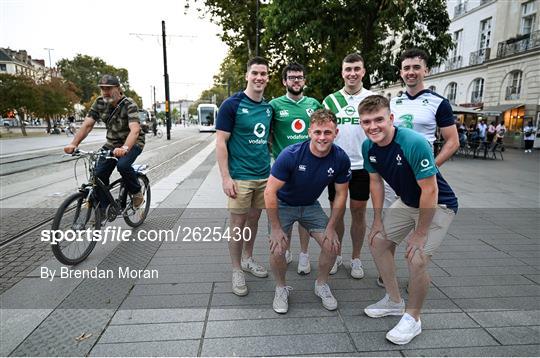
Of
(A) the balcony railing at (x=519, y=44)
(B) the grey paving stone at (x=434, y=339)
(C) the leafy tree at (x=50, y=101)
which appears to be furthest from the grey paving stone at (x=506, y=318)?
(C) the leafy tree at (x=50, y=101)

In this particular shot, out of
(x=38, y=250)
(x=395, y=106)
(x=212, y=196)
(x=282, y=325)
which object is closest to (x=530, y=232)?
(x=395, y=106)

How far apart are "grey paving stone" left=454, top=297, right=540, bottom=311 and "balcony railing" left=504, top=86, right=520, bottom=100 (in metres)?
26.6

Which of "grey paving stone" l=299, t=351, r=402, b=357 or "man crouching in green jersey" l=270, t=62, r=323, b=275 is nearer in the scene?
"grey paving stone" l=299, t=351, r=402, b=357

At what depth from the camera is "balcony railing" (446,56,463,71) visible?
29967 millimetres

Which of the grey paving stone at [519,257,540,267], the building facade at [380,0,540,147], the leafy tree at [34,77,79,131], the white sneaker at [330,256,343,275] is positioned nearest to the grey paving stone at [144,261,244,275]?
the white sneaker at [330,256,343,275]

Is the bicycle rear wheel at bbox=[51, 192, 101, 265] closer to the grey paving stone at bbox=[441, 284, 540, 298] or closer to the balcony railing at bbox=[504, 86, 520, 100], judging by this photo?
the grey paving stone at bbox=[441, 284, 540, 298]

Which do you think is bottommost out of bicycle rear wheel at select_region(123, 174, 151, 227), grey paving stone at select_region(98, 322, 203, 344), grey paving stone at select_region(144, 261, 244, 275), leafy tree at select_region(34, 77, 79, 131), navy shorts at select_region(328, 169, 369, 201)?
grey paving stone at select_region(144, 261, 244, 275)

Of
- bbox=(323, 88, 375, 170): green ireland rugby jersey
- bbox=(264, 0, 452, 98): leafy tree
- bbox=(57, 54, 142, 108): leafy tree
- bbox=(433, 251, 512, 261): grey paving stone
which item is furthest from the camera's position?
bbox=(57, 54, 142, 108): leafy tree

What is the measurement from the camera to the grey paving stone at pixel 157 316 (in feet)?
8.50

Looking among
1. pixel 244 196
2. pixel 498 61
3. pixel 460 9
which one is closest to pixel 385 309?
pixel 244 196

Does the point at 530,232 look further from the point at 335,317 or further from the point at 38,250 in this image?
the point at 38,250

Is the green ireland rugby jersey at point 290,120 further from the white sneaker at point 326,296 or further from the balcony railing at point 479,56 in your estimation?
the balcony railing at point 479,56

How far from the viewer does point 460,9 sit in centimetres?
2988

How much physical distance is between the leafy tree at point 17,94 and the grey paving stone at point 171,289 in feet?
103
